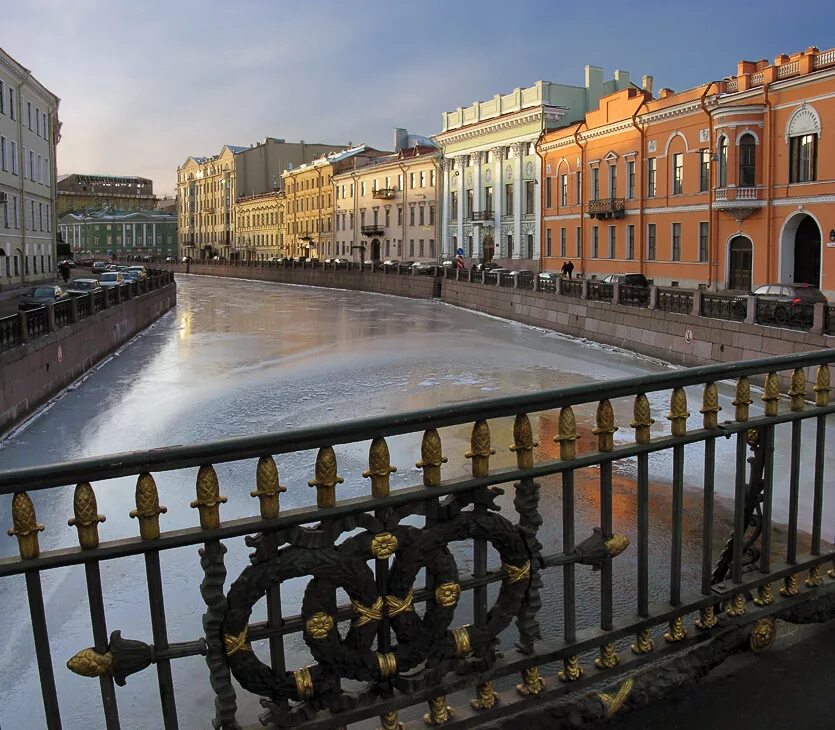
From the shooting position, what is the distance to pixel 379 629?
2.28 m

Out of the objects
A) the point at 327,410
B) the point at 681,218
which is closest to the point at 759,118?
the point at 681,218

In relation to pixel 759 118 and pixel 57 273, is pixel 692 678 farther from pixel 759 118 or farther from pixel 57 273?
pixel 57 273

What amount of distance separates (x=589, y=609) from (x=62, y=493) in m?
5.65

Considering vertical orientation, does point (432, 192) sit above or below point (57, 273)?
above

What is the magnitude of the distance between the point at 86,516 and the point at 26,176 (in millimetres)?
40629

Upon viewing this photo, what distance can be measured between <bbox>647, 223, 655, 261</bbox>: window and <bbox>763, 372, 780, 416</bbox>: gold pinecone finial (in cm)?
3186

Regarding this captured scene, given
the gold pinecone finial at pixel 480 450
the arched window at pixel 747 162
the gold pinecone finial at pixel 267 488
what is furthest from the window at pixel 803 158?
the gold pinecone finial at pixel 267 488

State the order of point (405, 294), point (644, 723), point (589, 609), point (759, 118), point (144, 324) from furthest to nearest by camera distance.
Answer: point (405, 294), point (144, 324), point (759, 118), point (589, 609), point (644, 723)

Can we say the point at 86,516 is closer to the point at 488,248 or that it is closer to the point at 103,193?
the point at 488,248

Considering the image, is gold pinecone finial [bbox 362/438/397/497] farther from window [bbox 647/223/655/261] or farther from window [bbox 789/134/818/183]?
window [bbox 647/223/655/261]

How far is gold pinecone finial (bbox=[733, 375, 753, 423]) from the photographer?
283 cm

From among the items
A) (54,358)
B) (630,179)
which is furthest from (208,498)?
(630,179)

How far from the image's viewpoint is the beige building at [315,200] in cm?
6950

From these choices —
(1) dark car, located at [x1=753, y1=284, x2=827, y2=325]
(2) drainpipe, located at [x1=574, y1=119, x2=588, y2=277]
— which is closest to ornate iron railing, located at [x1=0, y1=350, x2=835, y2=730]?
(1) dark car, located at [x1=753, y1=284, x2=827, y2=325]
